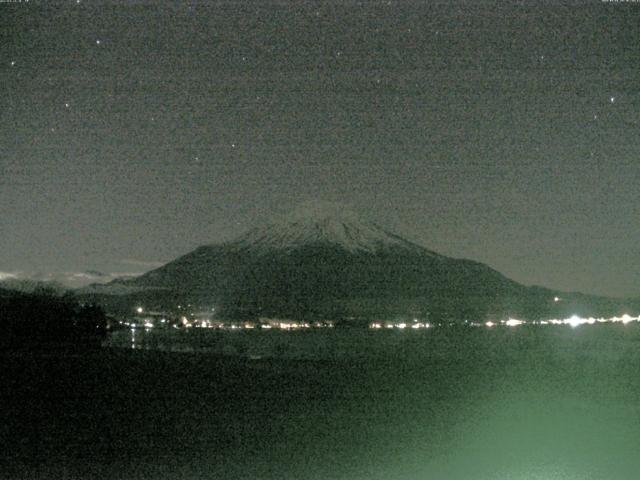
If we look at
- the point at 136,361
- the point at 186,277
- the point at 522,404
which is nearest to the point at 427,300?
the point at 186,277

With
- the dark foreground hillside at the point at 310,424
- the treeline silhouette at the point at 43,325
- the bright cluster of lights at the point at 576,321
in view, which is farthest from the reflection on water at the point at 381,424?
the bright cluster of lights at the point at 576,321

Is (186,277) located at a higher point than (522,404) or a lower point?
higher

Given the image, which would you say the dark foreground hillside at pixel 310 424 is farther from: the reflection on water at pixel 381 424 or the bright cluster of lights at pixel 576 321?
the bright cluster of lights at pixel 576 321

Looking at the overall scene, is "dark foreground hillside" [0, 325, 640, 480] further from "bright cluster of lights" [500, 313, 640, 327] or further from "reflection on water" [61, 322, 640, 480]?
"bright cluster of lights" [500, 313, 640, 327]

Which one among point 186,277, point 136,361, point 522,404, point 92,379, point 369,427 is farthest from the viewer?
point 186,277

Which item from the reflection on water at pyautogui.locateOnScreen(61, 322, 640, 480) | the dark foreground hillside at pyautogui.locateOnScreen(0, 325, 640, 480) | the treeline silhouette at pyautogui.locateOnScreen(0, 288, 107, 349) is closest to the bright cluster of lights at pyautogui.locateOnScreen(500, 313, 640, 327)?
the treeline silhouette at pyautogui.locateOnScreen(0, 288, 107, 349)

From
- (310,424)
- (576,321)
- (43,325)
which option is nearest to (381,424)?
(310,424)

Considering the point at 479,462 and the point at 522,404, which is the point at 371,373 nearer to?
the point at 522,404
